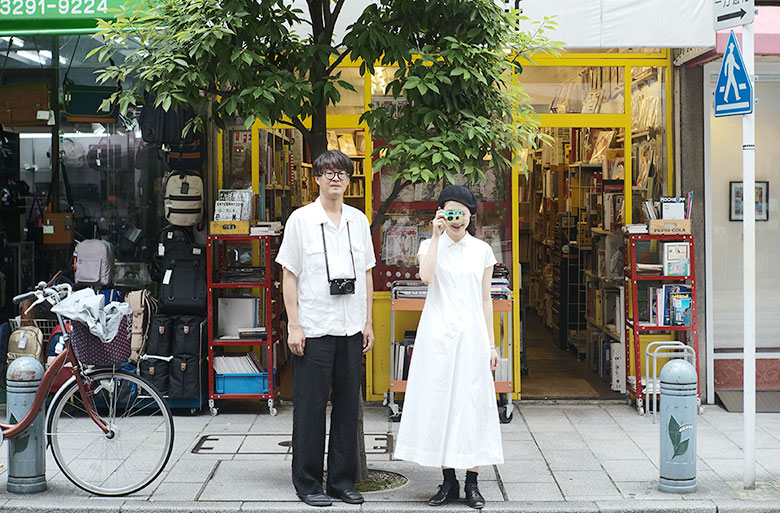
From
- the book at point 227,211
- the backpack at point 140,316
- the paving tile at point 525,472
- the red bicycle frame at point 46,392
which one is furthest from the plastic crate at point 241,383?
the paving tile at point 525,472

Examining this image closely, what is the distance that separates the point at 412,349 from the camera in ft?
27.2

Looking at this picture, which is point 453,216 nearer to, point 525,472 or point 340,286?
point 340,286

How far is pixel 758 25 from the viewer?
8.22 meters

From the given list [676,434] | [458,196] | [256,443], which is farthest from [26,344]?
[676,434]

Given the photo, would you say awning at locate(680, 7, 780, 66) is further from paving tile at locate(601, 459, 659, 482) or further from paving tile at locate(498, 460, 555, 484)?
paving tile at locate(498, 460, 555, 484)

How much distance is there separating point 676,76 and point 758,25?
85 centimetres

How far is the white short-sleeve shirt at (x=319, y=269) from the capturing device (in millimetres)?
5969

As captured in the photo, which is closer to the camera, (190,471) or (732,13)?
(732,13)

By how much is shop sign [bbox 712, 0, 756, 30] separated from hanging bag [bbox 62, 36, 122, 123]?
5.42 metres

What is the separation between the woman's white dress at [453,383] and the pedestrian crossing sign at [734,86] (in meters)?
1.91

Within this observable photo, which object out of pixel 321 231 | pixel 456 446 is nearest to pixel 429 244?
pixel 321 231

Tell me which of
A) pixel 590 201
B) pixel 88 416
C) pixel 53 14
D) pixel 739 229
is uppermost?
pixel 53 14

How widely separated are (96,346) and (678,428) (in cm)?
362

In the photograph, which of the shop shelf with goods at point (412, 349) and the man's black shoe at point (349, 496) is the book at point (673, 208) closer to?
the shop shelf with goods at point (412, 349)
